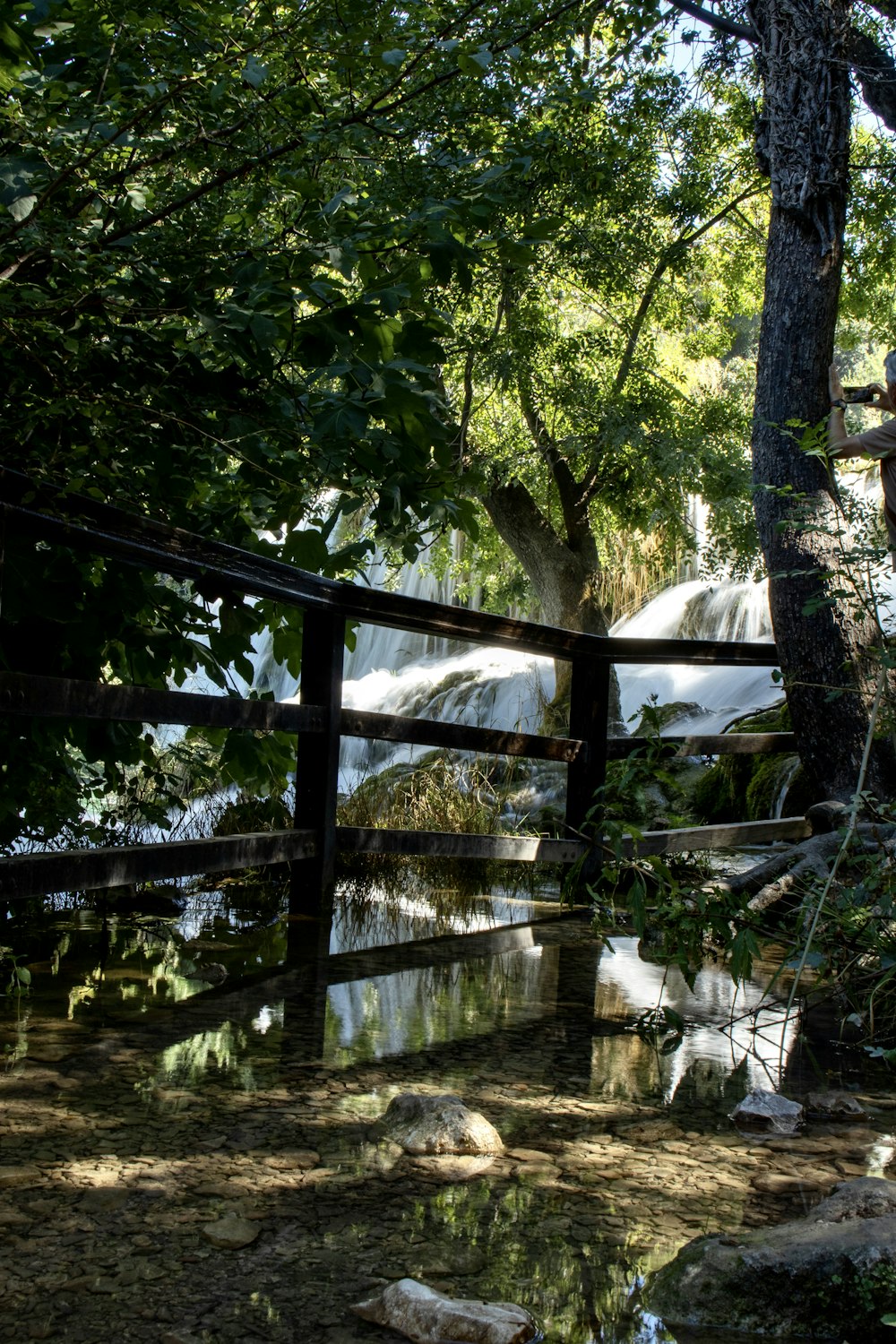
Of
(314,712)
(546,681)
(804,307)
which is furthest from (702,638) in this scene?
(314,712)

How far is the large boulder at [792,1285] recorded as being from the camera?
5.39 feet

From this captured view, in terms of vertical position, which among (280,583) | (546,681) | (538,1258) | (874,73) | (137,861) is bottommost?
(538,1258)

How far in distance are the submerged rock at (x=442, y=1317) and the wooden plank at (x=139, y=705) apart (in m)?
1.84

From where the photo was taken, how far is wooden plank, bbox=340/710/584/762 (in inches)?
187

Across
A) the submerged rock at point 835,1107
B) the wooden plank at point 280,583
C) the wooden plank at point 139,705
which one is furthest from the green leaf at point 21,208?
the submerged rock at point 835,1107

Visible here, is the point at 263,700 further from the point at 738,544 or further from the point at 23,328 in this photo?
the point at 738,544

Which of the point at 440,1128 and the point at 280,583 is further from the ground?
the point at 280,583

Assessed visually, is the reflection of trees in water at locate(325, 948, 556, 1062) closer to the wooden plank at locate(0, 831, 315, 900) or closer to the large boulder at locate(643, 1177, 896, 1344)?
the wooden plank at locate(0, 831, 315, 900)

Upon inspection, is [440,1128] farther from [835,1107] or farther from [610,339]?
[610,339]

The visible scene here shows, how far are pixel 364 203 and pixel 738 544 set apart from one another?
8.73 m

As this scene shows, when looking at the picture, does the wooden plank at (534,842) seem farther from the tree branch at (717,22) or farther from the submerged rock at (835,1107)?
the tree branch at (717,22)

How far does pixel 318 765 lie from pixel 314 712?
26cm

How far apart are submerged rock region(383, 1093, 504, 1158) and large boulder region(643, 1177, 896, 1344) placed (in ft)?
1.87

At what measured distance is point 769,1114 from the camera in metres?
2.47
